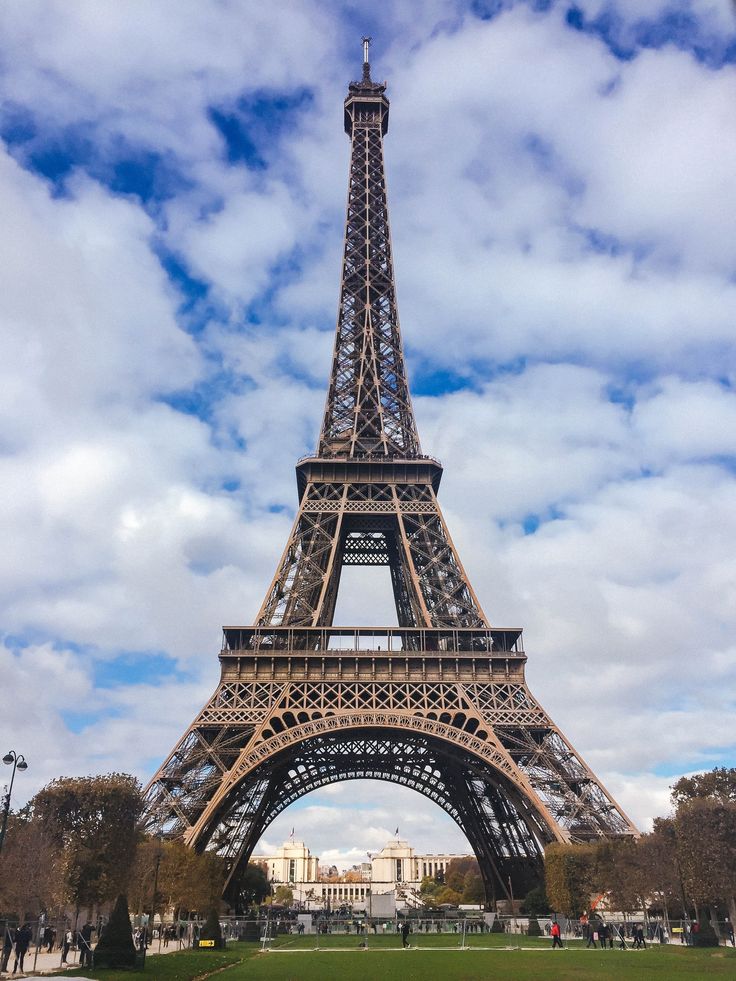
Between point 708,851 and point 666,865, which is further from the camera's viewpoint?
point 666,865

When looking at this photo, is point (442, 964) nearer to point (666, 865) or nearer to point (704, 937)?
point (704, 937)

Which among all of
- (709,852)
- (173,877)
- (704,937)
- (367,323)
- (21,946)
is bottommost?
(704,937)

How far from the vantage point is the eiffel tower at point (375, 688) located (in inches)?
1804

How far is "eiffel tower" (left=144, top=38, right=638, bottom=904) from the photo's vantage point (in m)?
45.8

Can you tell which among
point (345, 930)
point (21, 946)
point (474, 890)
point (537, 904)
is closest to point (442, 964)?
point (21, 946)

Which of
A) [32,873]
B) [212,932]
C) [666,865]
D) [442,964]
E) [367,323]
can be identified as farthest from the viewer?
[367,323]

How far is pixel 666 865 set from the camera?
4212cm

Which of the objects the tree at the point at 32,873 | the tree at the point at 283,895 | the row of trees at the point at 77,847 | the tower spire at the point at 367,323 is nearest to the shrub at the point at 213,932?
the row of trees at the point at 77,847

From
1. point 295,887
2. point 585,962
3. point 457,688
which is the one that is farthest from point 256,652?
point 295,887

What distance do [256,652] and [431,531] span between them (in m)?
14.9

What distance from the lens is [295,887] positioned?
655 feet

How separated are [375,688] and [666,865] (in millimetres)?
17934

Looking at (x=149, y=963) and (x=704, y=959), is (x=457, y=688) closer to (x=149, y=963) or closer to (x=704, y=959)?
(x=704, y=959)

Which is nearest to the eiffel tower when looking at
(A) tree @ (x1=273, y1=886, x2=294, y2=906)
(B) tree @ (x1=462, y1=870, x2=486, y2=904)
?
(B) tree @ (x1=462, y1=870, x2=486, y2=904)
